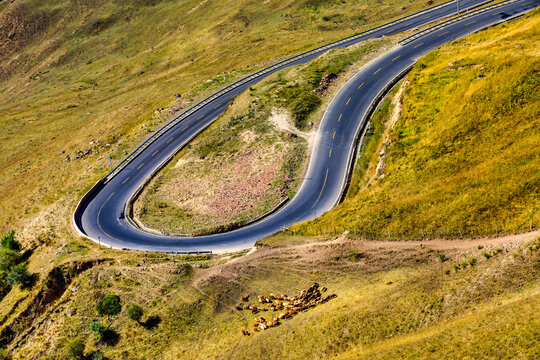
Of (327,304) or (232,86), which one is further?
(232,86)

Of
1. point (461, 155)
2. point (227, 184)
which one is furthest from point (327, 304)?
point (227, 184)

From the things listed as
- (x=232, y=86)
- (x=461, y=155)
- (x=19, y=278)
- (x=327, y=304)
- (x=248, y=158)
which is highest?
(x=232, y=86)

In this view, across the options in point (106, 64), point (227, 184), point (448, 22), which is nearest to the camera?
point (227, 184)

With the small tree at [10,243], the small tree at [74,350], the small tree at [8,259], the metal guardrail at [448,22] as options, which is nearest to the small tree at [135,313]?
the small tree at [74,350]

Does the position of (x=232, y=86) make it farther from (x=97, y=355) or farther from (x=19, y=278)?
(x=97, y=355)

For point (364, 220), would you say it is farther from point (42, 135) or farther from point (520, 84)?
point (42, 135)

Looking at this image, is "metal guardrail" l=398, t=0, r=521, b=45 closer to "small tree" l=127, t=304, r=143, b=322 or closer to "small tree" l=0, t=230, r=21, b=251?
"small tree" l=127, t=304, r=143, b=322

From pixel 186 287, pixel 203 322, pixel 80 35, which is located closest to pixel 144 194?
pixel 186 287
